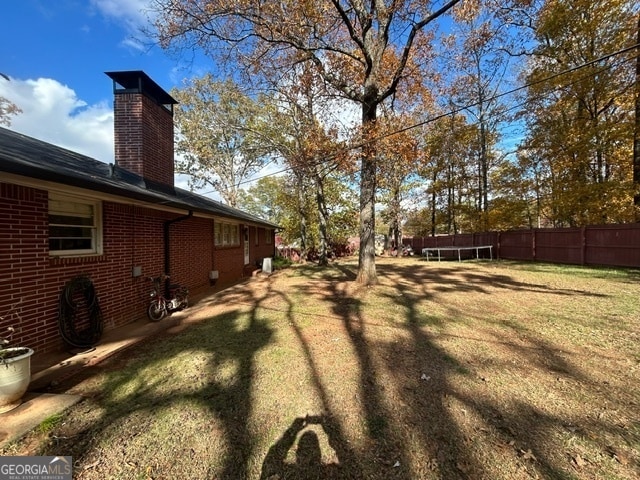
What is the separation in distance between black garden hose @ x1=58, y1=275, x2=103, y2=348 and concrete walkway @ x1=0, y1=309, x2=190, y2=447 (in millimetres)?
183

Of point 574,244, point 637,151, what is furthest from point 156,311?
point 637,151

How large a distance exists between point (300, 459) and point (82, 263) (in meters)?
4.45

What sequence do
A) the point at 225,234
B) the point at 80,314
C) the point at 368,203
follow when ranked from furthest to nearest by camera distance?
the point at 225,234 < the point at 368,203 < the point at 80,314

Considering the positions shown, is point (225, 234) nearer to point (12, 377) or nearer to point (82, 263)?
point (82, 263)

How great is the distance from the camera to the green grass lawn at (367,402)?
207 centimetres

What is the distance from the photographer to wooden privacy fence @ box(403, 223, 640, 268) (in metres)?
10.7

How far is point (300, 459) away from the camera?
2113mm

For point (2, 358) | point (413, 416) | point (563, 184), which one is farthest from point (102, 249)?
point (563, 184)

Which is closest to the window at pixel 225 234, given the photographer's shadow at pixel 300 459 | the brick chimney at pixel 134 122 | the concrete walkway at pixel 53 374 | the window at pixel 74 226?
the brick chimney at pixel 134 122

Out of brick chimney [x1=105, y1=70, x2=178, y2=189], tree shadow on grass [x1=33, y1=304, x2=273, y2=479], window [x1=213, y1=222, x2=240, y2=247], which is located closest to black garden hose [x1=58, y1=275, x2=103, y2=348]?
tree shadow on grass [x1=33, y1=304, x2=273, y2=479]

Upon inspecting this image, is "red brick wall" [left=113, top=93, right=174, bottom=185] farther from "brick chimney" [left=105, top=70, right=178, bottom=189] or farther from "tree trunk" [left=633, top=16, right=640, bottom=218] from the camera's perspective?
"tree trunk" [left=633, top=16, right=640, bottom=218]

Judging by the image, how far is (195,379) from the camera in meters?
3.32

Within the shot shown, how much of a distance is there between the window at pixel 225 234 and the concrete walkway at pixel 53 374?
499 centimetres

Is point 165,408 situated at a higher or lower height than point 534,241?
lower
